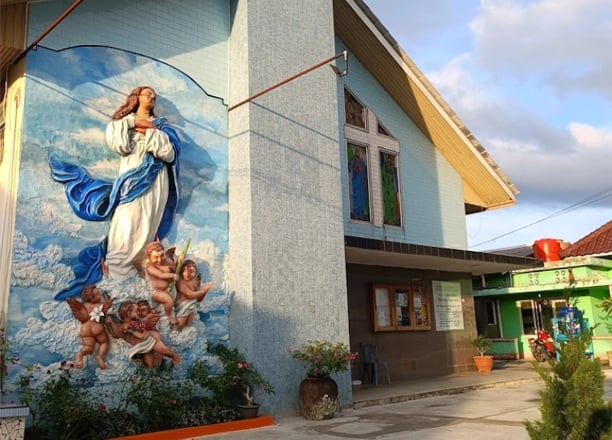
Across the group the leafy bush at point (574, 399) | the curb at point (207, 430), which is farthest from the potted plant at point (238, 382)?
the leafy bush at point (574, 399)

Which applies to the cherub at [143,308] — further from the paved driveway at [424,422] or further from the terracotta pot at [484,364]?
the terracotta pot at [484,364]

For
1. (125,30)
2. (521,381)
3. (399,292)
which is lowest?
(521,381)

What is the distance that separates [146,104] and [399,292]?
26.1 feet

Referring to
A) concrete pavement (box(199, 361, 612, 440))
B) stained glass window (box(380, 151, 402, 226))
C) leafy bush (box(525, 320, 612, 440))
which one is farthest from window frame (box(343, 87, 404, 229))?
leafy bush (box(525, 320, 612, 440))

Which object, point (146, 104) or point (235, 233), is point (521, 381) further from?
point (146, 104)

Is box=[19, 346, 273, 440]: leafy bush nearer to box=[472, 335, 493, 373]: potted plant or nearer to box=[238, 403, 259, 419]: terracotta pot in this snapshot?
box=[238, 403, 259, 419]: terracotta pot

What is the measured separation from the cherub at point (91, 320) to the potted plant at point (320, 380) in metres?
2.81

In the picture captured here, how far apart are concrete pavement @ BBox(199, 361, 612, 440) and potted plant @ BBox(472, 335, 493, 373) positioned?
5.62 ft

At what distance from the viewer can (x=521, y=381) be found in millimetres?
13500

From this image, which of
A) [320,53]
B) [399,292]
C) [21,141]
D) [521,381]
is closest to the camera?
[21,141]

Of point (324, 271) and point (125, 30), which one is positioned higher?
point (125, 30)

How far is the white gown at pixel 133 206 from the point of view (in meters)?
8.27

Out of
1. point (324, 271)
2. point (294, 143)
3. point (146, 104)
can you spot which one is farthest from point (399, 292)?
point (146, 104)

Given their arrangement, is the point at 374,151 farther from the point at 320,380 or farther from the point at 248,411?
the point at 248,411
